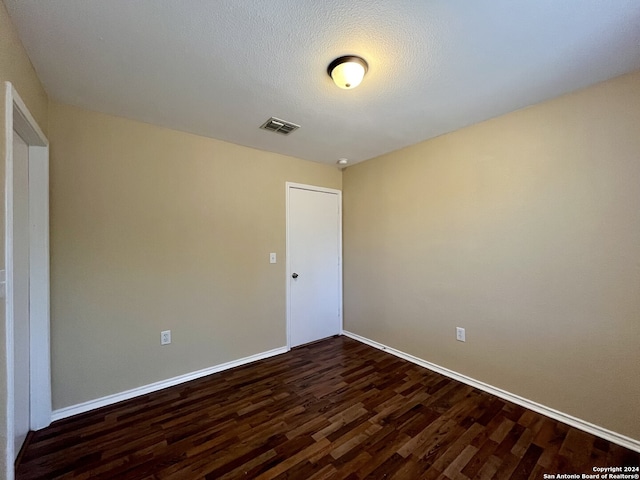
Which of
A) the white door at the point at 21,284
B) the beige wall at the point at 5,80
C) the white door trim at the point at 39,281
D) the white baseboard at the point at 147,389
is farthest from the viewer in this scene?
the white baseboard at the point at 147,389

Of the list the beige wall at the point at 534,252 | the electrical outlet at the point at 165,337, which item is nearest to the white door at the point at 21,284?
the electrical outlet at the point at 165,337

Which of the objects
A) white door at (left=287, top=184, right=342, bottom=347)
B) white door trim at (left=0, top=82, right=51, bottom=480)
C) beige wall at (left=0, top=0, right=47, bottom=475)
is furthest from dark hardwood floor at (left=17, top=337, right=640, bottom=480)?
white door at (left=287, top=184, right=342, bottom=347)

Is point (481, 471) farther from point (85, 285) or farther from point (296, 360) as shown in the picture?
point (85, 285)

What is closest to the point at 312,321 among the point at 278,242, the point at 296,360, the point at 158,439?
the point at 296,360

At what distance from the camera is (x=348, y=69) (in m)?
1.56

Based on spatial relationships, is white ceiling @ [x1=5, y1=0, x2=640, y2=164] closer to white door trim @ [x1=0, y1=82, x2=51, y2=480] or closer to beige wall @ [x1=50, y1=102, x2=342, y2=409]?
beige wall @ [x1=50, y1=102, x2=342, y2=409]

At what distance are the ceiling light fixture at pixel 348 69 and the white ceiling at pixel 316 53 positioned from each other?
44 millimetres

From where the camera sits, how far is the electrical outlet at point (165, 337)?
7.98ft

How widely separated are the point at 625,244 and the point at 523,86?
4.05 ft

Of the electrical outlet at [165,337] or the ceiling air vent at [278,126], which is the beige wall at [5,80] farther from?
the ceiling air vent at [278,126]

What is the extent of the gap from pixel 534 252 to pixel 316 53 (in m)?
2.14

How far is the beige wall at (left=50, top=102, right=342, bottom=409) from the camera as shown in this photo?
205cm

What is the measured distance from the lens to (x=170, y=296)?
247cm

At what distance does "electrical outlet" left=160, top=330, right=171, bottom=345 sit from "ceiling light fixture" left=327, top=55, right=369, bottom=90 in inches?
99.6
